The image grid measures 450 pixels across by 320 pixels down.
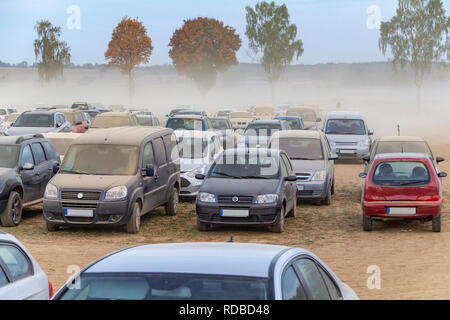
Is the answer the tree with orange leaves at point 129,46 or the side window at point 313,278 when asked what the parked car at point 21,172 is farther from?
the tree with orange leaves at point 129,46

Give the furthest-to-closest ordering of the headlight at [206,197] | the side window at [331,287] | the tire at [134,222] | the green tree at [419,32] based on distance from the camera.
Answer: the green tree at [419,32]
the headlight at [206,197]
the tire at [134,222]
the side window at [331,287]

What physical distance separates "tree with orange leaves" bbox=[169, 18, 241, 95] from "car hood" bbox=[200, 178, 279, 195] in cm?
7888

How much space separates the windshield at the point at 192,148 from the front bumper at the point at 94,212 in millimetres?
5432

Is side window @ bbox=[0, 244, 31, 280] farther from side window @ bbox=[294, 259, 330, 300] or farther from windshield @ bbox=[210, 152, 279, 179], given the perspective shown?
windshield @ bbox=[210, 152, 279, 179]

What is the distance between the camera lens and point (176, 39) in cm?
9562

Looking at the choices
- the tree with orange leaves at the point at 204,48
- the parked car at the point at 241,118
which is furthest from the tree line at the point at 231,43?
the parked car at the point at 241,118

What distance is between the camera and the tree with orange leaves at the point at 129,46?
89688 mm

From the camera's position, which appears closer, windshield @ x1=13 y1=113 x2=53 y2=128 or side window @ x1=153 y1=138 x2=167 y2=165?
side window @ x1=153 y1=138 x2=167 y2=165

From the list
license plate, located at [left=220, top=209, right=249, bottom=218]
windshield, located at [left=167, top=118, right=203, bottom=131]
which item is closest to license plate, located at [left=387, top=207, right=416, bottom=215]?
license plate, located at [left=220, top=209, right=249, bottom=218]

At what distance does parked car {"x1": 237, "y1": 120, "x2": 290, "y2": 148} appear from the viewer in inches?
1035

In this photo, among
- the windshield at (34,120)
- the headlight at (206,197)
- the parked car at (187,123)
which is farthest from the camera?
the windshield at (34,120)

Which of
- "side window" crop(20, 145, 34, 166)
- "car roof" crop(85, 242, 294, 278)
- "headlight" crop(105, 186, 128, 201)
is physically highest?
"car roof" crop(85, 242, 294, 278)

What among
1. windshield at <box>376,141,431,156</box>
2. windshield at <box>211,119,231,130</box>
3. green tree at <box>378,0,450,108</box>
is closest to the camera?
windshield at <box>376,141,431,156</box>
